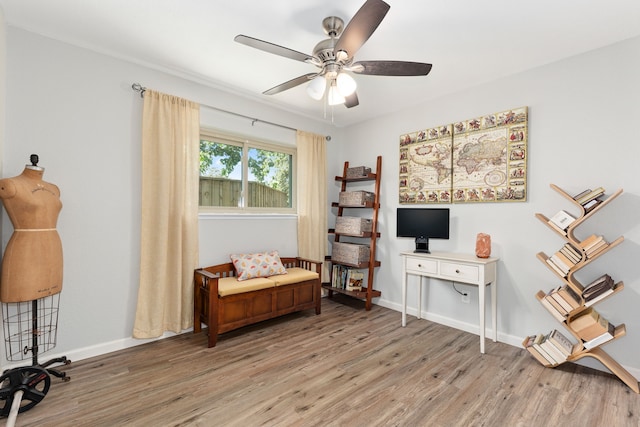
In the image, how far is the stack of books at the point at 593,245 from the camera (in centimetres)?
213

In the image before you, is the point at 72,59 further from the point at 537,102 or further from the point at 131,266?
the point at 537,102

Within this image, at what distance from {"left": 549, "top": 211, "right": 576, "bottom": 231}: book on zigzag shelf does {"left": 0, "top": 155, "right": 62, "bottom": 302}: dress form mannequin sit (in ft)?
12.4

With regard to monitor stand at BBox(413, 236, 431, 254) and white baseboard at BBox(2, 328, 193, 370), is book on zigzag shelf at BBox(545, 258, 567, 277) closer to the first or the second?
monitor stand at BBox(413, 236, 431, 254)

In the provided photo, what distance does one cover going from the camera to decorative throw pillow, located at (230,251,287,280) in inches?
125

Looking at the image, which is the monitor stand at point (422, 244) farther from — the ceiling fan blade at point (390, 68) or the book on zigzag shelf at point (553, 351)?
the ceiling fan blade at point (390, 68)

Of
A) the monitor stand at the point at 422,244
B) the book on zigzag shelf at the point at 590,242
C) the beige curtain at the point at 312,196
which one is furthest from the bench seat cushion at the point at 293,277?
the book on zigzag shelf at the point at 590,242

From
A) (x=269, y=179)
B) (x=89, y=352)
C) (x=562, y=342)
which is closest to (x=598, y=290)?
(x=562, y=342)

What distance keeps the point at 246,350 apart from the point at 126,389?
918 mm

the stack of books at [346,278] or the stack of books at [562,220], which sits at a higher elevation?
the stack of books at [562,220]

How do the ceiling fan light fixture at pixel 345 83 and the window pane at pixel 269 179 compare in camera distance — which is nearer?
the ceiling fan light fixture at pixel 345 83

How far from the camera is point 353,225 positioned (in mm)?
3920

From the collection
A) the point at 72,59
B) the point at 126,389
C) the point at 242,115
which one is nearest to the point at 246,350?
the point at 126,389

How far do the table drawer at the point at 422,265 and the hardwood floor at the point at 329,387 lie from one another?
26.4 inches

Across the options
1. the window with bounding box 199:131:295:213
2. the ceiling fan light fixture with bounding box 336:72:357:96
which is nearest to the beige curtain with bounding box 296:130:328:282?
the window with bounding box 199:131:295:213
